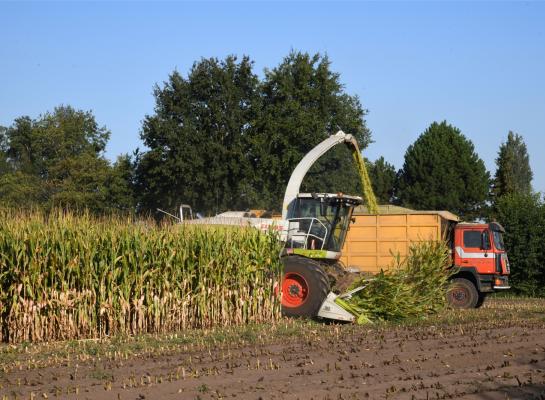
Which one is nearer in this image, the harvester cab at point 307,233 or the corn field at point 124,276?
the corn field at point 124,276

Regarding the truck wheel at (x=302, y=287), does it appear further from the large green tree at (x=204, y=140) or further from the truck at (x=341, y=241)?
the large green tree at (x=204, y=140)

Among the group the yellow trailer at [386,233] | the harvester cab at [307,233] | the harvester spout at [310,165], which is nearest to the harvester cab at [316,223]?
the harvester cab at [307,233]

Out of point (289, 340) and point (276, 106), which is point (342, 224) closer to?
point (289, 340)

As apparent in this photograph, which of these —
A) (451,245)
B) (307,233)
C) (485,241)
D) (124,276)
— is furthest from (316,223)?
(485,241)

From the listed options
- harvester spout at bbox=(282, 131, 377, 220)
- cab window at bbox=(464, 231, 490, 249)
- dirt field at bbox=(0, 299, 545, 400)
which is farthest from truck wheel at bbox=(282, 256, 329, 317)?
cab window at bbox=(464, 231, 490, 249)

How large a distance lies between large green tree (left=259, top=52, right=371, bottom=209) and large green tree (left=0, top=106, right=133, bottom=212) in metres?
9.99

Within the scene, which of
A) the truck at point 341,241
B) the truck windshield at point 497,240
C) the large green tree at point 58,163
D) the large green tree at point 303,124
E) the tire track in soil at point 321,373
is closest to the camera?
the tire track in soil at point 321,373

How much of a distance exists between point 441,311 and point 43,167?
4352 cm

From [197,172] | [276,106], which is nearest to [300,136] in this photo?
[276,106]

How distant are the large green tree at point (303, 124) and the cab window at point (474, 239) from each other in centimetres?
1753

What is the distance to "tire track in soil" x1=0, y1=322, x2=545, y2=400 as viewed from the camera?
29.4 feet

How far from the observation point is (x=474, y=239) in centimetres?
2228

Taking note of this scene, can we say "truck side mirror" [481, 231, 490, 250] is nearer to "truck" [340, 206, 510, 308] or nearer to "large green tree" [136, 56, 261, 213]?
Answer: "truck" [340, 206, 510, 308]

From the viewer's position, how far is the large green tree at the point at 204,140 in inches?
1578
